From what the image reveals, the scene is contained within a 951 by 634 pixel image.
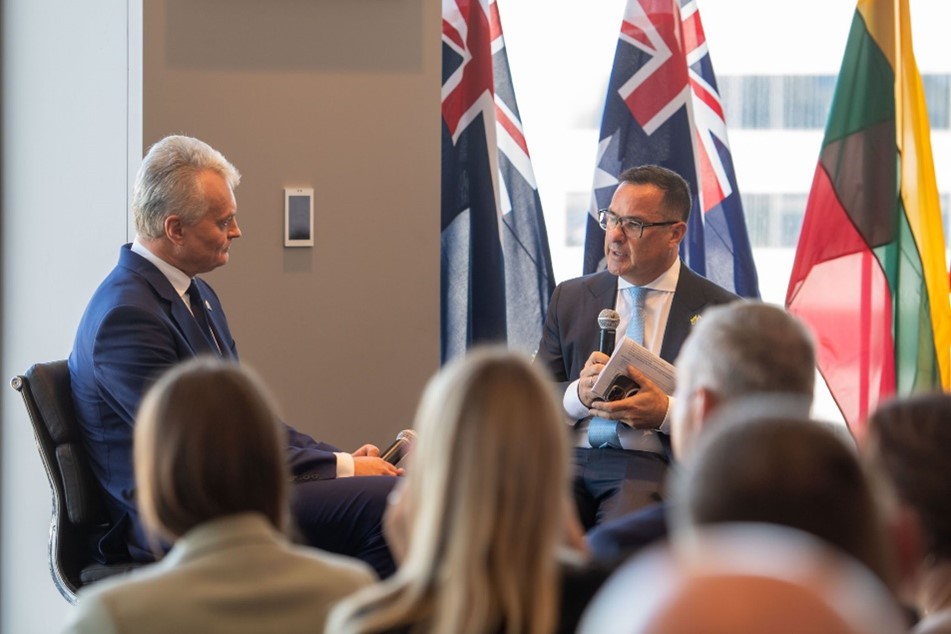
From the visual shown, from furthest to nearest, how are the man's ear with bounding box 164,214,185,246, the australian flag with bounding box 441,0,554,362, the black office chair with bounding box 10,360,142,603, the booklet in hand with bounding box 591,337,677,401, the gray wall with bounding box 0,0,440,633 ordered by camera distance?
the australian flag with bounding box 441,0,554,362 < the gray wall with bounding box 0,0,440,633 < the booklet in hand with bounding box 591,337,677,401 < the man's ear with bounding box 164,214,185,246 < the black office chair with bounding box 10,360,142,603

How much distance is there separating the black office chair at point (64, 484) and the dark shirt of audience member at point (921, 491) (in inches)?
80.6

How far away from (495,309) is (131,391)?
1643mm

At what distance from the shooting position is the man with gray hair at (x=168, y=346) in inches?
127

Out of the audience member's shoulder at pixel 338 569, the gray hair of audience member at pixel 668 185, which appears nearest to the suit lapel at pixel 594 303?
the gray hair of audience member at pixel 668 185

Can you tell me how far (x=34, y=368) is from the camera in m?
3.28

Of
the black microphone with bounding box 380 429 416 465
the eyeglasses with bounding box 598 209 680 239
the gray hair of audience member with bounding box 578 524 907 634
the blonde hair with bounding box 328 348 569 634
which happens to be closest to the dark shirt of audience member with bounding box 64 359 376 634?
the blonde hair with bounding box 328 348 569 634

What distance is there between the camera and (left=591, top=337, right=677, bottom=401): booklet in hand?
367 centimetres

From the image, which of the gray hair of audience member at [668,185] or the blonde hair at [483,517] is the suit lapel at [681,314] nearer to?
the gray hair of audience member at [668,185]

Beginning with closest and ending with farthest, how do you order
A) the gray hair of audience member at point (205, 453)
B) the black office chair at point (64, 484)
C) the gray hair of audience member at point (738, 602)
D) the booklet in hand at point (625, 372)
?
the gray hair of audience member at point (738, 602) → the gray hair of audience member at point (205, 453) → the black office chair at point (64, 484) → the booklet in hand at point (625, 372)

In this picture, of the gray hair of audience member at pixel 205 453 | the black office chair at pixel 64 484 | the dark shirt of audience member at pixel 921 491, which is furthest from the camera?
the black office chair at pixel 64 484

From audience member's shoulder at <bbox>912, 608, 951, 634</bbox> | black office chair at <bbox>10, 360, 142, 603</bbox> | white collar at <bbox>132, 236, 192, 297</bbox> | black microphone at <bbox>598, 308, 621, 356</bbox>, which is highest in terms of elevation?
white collar at <bbox>132, 236, 192, 297</bbox>

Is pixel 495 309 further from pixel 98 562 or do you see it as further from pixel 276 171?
pixel 98 562

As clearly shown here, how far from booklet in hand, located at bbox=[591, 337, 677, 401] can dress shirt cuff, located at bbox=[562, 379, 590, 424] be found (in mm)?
83

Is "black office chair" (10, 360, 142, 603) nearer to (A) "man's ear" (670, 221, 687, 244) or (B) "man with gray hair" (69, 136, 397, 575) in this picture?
(B) "man with gray hair" (69, 136, 397, 575)
